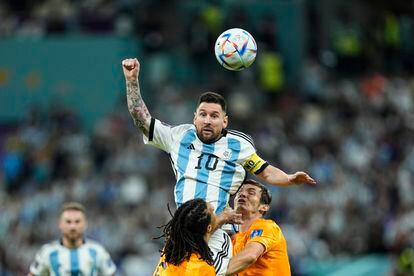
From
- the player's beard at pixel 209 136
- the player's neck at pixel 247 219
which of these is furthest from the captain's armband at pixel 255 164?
the player's neck at pixel 247 219

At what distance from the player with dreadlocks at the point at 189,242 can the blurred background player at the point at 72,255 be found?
3401mm

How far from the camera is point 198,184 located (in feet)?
33.5

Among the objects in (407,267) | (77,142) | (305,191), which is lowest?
(407,267)

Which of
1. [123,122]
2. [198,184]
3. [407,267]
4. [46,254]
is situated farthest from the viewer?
[123,122]

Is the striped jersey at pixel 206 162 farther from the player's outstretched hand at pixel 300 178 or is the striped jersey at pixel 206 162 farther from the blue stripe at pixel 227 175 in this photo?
the player's outstretched hand at pixel 300 178

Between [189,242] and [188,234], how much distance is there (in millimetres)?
68

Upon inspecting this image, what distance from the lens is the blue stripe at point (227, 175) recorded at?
10.3 m

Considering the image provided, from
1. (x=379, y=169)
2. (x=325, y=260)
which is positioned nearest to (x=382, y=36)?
(x=379, y=169)

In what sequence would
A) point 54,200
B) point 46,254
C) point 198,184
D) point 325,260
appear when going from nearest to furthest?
point 198,184, point 46,254, point 325,260, point 54,200

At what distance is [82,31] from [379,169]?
26.9ft

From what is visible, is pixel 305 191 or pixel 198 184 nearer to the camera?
pixel 198 184

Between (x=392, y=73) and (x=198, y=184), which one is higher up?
(x=392, y=73)

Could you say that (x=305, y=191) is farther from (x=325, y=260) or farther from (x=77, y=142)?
(x=77, y=142)

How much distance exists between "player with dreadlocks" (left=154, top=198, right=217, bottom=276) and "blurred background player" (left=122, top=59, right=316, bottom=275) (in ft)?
1.95
